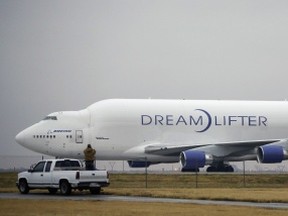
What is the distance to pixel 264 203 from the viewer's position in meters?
29.5

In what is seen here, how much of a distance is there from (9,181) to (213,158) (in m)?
19.1

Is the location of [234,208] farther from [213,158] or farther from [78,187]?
[213,158]

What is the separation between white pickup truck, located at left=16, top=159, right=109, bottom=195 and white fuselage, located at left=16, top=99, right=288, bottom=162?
23399mm

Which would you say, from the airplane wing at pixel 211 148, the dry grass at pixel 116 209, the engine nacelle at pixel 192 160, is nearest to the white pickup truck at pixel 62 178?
the dry grass at pixel 116 209

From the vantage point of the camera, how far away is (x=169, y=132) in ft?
205

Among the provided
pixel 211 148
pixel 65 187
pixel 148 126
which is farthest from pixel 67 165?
pixel 211 148

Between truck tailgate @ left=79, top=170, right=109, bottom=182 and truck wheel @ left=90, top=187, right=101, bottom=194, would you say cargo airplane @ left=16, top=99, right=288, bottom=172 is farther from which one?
truck tailgate @ left=79, top=170, right=109, bottom=182

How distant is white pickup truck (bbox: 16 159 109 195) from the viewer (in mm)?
33844

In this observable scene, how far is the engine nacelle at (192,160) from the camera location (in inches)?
2217

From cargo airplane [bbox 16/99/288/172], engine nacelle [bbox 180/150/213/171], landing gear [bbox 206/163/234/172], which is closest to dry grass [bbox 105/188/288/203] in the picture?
engine nacelle [bbox 180/150/213/171]

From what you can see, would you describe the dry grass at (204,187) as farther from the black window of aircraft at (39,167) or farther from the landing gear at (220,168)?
the landing gear at (220,168)

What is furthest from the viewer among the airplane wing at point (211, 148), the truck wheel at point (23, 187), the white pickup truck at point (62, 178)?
the airplane wing at point (211, 148)

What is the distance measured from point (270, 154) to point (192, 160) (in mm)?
5338

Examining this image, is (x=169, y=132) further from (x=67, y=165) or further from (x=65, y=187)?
(x=65, y=187)
